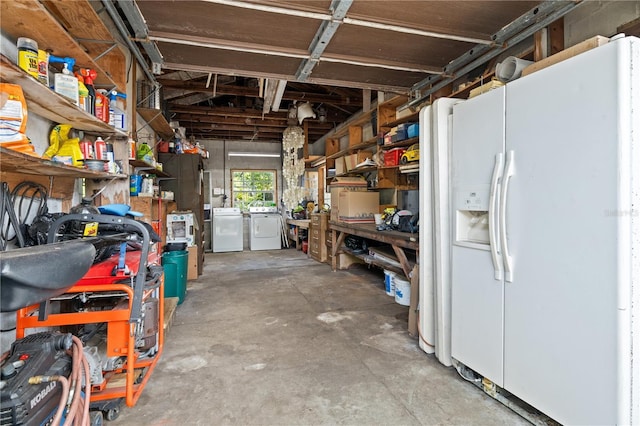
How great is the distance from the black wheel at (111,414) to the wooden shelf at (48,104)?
1643mm

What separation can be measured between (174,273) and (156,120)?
208 centimetres

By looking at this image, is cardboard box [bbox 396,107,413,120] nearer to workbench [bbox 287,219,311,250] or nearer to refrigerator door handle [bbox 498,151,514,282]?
refrigerator door handle [bbox 498,151,514,282]

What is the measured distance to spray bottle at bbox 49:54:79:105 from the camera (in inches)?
70.0

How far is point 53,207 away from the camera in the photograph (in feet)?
6.61

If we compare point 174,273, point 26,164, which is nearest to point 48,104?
point 26,164

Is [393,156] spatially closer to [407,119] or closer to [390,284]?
[407,119]

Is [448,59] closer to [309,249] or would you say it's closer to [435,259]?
[435,259]

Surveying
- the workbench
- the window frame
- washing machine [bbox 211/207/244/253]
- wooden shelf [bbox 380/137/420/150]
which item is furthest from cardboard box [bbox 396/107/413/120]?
the window frame

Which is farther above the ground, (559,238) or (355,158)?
(355,158)

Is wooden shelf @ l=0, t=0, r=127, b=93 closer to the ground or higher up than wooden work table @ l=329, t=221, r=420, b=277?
higher up

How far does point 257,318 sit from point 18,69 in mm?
2567

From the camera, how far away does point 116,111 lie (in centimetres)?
243

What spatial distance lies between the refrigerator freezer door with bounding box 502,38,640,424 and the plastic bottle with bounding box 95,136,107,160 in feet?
8.76

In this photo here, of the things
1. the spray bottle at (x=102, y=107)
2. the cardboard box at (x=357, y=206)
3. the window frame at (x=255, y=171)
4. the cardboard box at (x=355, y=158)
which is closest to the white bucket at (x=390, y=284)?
the cardboard box at (x=357, y=206)
